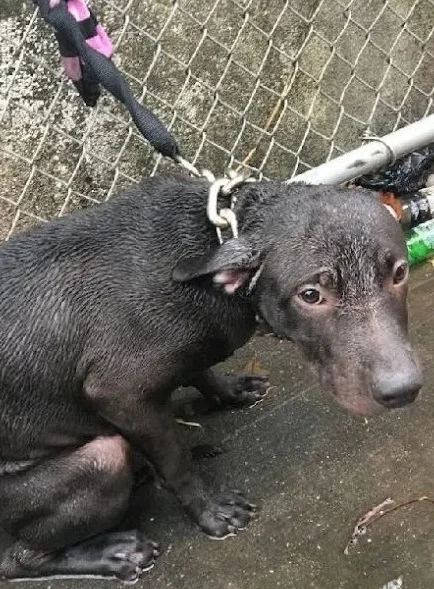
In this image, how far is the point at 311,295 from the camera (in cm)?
237

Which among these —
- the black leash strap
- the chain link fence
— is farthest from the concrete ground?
the chain link fence

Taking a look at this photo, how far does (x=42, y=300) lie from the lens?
2596 mm

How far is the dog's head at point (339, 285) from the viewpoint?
2266 mm

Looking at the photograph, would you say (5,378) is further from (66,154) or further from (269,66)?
(269,66)

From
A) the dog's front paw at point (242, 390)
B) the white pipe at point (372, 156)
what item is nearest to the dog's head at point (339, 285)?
the dog's front paw at point (242, 390)

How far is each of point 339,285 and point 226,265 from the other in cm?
34

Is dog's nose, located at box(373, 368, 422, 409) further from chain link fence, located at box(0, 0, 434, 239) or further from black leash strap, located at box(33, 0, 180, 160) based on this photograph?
chain link fence, located at box(0, 0, 434, 239)

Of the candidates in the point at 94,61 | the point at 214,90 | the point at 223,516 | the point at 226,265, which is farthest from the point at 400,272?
the point at 214,90

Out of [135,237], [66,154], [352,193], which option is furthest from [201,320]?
[66,154]

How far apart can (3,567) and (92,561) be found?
1.00 ft

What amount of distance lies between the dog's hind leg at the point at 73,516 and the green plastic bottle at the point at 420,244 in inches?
73.1

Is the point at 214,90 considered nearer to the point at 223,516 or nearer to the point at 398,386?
the point at 223,516

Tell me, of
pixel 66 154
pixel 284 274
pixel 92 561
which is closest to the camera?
pixel 284 274

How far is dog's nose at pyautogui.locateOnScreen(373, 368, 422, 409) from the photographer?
2193 millimetres
